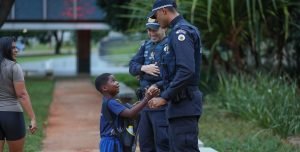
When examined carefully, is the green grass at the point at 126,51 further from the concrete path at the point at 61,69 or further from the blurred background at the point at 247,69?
the blurred background at the point at 247,69

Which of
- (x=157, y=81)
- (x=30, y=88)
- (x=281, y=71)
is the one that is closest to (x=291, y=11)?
(x=281, y=71)

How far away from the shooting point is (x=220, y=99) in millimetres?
12008

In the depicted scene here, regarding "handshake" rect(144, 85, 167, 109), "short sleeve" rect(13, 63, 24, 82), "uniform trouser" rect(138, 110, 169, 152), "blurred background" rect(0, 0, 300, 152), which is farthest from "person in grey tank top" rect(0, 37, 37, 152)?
"blurred background" rect(0, 0, 300, 152)

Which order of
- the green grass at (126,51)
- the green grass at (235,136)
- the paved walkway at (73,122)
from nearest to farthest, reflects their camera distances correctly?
the green grass at (235,136) → the paved walkway at (73,122) → the green grass at (126,51)

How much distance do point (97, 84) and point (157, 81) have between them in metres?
0.66

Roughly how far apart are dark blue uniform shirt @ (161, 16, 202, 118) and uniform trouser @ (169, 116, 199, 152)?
0.06 meters

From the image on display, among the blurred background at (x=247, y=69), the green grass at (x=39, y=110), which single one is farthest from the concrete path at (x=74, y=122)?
the blurred background at (x=247, y=69)

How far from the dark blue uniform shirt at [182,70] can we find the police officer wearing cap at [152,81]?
0.75 metres

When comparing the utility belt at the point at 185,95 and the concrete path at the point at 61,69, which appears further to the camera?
the concrete path at the point at 61,69

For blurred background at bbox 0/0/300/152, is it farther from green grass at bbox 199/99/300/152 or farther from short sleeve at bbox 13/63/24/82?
short sleeve at bbox 13/63/24/82

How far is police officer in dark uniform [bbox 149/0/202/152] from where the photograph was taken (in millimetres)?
4840

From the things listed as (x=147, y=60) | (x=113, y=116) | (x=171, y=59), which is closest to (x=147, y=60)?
(x=147, y=60)

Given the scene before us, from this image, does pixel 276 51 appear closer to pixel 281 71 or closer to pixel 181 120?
pixel 281 71

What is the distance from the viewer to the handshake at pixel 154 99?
4926 mm
